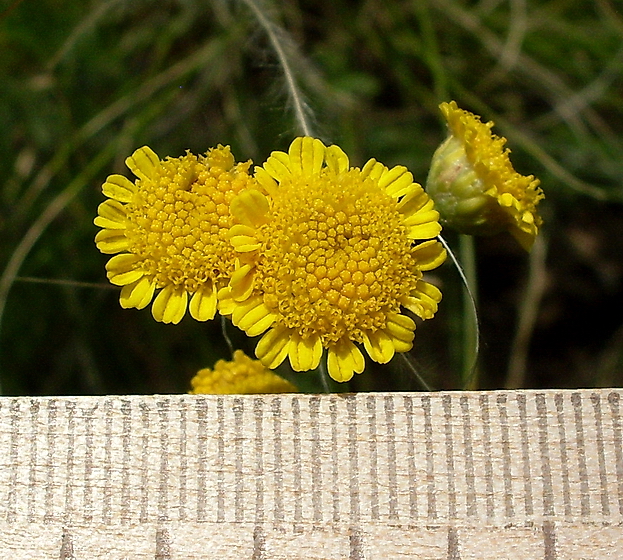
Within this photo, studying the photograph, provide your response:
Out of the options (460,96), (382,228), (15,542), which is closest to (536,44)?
(460,96)

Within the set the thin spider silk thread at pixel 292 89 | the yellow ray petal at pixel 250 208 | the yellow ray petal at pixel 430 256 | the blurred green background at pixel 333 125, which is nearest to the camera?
the yellow ray petal at pixel 250 208

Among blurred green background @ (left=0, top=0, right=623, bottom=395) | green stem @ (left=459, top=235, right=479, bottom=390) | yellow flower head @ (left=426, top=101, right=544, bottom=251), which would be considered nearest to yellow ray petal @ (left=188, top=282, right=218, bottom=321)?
yellow flower head @ (left=426, top=101, right=544, bottom=251)

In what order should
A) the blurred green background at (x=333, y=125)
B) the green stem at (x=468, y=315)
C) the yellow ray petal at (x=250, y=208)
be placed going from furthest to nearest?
the blurred green background at (x=333, y=125), the green stem at (x=468, y=315), the yellow ray petal at (x=250, y=208)

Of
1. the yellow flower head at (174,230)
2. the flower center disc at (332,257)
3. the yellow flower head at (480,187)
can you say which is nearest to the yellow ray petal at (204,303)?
the yellow flower head at (174,230)

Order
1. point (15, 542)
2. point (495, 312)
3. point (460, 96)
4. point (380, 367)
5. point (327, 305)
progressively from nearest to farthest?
point (327, 305)
point (15, 542)
point (460, 96)
point (380, 367)
point (495, 312)

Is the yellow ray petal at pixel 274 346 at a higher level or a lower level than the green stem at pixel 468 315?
lower

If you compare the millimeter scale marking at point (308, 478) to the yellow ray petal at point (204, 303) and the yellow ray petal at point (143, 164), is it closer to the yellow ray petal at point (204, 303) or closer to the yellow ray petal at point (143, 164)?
the yellow ray petal at point (204, 303)

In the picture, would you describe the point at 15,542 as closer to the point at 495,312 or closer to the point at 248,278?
the point at 248,278
